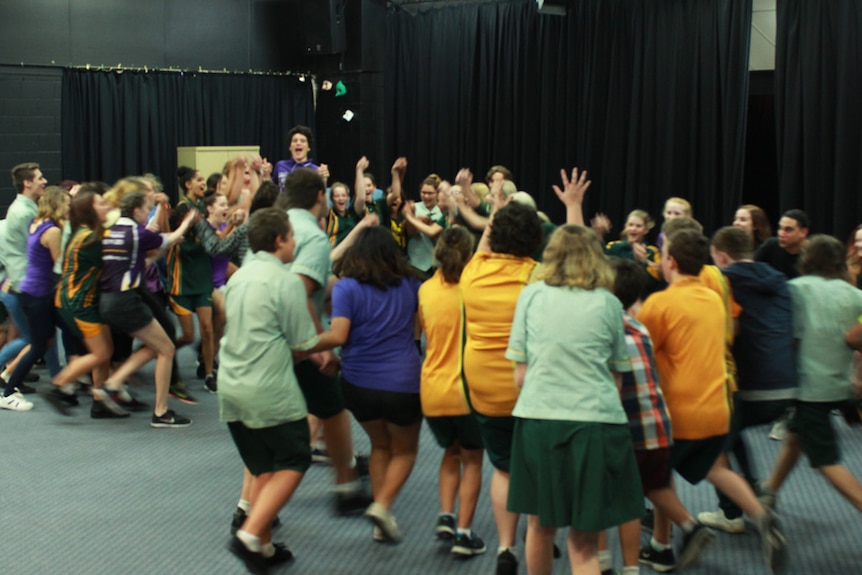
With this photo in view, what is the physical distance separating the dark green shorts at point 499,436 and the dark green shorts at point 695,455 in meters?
0.58

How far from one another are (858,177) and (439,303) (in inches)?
225

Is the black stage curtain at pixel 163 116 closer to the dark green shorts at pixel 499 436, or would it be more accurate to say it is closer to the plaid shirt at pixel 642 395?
the dark green shorts at pixel 499 436

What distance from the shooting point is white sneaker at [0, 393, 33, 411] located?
6.14 metres

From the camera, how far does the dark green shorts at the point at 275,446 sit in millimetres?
3488

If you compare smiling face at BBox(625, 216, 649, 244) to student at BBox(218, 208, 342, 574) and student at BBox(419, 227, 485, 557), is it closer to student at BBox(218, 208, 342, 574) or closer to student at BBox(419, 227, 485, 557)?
student at BBox(419, 227, 485, 557)

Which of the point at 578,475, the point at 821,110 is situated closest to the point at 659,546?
the point at 578,475

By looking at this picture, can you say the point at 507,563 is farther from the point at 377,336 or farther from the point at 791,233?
the point at 791,233

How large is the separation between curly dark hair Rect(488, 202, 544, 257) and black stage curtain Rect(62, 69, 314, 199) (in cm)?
828

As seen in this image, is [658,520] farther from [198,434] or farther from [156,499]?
[198,434]

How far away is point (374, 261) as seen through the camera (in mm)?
3801

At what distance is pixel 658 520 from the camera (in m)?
3.72

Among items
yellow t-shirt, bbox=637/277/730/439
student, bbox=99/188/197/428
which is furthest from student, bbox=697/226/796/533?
student, bbox=99/188/197/428

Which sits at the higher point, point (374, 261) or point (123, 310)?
point (374, 261)

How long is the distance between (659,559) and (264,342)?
67.7 inches
